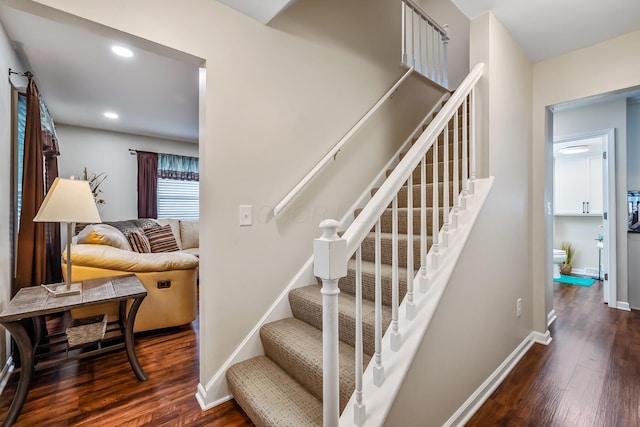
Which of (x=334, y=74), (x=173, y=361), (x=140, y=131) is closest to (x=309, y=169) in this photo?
(x=334, y=74)

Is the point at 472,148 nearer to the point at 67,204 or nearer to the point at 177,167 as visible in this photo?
the point at 67,204

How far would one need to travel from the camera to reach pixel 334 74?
2193 millimetres

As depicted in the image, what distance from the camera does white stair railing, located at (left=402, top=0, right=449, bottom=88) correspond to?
290cm

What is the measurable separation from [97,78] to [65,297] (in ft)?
7.67

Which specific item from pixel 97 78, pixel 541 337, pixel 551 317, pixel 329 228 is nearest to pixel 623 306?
pixel 551 317

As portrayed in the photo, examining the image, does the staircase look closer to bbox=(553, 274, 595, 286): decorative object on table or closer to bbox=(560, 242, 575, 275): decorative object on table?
bbox=(553, 274, 595, 286): decorative object on table

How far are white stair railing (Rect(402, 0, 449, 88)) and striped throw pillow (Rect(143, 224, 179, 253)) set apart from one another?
155 inches

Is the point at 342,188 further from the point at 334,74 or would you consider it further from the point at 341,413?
the point at 341,413

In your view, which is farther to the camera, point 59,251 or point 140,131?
point 140,131

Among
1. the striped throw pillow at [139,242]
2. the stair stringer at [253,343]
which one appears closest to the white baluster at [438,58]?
the stair stringer at [253,343]

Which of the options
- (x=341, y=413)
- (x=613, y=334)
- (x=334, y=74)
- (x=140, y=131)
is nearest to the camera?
(x=341, y=413)

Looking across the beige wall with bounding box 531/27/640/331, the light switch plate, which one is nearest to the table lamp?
the light switch plate

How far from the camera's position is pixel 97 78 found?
2.91 metres

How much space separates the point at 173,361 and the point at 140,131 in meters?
4.13
